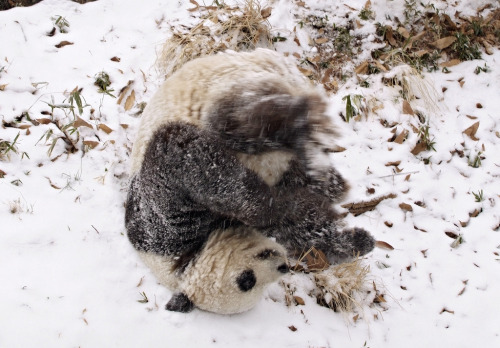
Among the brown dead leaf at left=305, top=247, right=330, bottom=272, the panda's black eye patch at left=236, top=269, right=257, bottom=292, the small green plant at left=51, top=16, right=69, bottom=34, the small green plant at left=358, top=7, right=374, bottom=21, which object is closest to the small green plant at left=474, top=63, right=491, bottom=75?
the small green plant at left=358, top=7, right=374, bottom=21

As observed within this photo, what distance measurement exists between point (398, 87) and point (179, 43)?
252cm

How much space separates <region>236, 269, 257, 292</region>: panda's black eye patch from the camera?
3.32 meters

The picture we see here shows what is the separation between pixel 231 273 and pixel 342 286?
1048mm

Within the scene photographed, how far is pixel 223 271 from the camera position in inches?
133

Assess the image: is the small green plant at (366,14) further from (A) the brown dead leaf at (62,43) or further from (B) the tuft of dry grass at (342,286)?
(A) the brown dead leaf at (62,43)

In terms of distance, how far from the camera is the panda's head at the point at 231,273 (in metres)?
3.35

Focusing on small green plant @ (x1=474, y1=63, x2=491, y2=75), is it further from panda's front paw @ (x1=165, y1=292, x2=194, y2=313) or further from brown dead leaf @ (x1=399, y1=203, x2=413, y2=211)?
panda's front paw @ (x1=165, y1=292, x2=194, y2=313)

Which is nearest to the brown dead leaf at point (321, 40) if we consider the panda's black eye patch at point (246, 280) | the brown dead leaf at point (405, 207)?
the brown dead leaf at point (405, 207)

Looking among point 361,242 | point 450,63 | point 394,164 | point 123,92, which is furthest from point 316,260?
point 450,63

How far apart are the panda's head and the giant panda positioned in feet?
0.03

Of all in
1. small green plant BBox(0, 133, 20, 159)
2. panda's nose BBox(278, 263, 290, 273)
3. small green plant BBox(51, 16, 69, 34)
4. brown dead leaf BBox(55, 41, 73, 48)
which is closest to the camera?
panda's nose BBox(278, 263, 290, 273)

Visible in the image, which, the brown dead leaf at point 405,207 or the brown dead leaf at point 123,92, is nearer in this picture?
the brown dead leaf at point 405,207

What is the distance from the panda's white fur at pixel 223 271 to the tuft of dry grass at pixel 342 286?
55 cm

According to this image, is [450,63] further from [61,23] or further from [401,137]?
[61,23]
